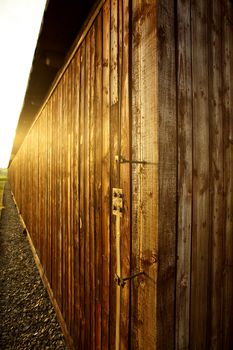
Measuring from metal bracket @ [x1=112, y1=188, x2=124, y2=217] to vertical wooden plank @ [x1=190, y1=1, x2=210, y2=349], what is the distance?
1.55 ft

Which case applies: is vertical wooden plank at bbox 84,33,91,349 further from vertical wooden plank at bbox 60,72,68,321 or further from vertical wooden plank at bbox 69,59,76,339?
vertical wooden plank at bbox 60,72,68,321

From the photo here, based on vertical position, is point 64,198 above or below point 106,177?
below

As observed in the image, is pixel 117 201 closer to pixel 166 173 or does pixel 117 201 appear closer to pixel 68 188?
pixel 166 173

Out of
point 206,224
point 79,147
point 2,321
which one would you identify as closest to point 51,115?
point 79,147

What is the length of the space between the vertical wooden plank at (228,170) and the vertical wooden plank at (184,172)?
49cm

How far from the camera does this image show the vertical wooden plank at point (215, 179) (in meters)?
1.44

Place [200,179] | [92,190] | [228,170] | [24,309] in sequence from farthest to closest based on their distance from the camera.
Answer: [24,309]
[92,190]
[228,170]
[200,179]

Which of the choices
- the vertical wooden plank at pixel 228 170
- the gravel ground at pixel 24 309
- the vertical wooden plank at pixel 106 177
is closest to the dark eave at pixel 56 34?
the vertical wooden plank at pixel 106 177

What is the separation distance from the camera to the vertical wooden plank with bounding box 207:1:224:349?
4.74 feet

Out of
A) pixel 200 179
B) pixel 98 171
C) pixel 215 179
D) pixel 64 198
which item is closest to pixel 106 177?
pixel 98 171

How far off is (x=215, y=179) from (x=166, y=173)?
60 cm

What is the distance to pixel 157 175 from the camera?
3.49 feet

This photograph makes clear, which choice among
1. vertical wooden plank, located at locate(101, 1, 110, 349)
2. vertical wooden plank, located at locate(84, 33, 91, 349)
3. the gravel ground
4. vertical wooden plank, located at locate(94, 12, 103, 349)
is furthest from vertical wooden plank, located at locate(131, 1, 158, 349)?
the gravel ground

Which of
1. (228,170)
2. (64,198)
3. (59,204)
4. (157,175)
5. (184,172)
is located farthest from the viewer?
(59,204)
